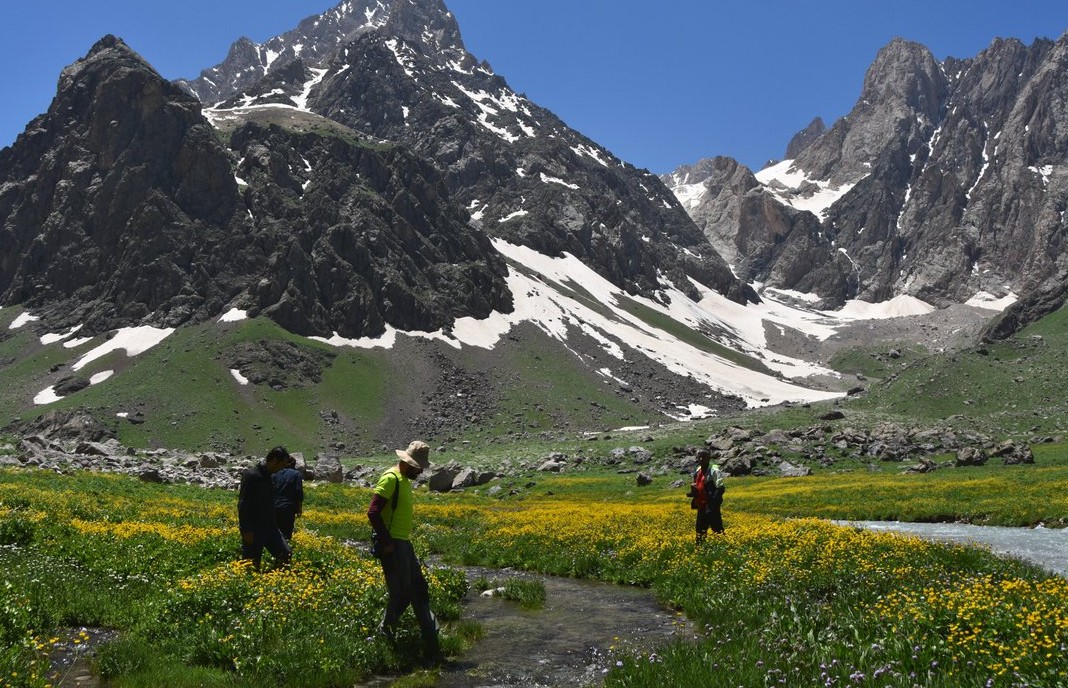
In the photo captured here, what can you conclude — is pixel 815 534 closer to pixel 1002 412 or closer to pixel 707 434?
pixel 707 434

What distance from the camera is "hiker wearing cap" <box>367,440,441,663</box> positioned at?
12.5 m

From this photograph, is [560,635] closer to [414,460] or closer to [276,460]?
[414,460]

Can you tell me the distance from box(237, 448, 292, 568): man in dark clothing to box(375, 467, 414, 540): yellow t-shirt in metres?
4.25

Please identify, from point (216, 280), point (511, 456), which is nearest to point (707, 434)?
point (511, 456)

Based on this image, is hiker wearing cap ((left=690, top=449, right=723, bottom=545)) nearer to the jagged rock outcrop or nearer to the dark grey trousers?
the dark grey trousers

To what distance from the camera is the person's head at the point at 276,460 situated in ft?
52.6

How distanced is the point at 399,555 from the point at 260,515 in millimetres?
4864

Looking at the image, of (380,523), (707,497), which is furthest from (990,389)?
(380,523)

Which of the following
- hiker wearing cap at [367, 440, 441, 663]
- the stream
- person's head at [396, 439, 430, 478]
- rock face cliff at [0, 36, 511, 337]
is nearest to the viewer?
hiker wearing cap at [367, 440, 441, 663]

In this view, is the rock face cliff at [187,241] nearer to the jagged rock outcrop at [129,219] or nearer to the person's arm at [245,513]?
the jagged rock outcrop at [129,219]

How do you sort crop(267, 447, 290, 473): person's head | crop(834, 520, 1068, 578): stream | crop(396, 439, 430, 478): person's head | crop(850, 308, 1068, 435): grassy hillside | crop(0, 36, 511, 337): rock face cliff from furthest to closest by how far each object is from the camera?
crop(0, 36, 511, 337): rock face cliff
crop(850, 308, 1068, 435): grassy hillside
crop(834, 520, 1068, 578): stream
crop(267, 447, 290, 473): person's head
crop(396, 439, 430, 478): person's head

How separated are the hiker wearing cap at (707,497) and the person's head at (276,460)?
1272 cm

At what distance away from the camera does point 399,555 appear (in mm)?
12766

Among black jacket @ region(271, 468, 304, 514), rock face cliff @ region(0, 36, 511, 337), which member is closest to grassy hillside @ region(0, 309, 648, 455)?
rock face cliff @ region(0, 36, 511, 337)
